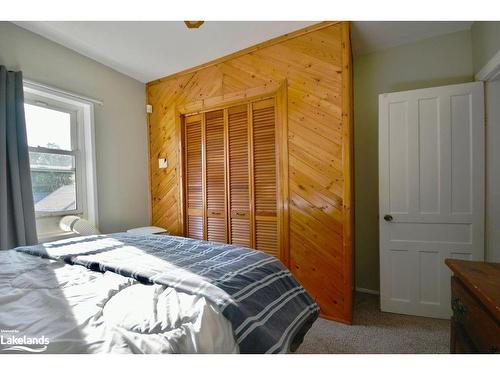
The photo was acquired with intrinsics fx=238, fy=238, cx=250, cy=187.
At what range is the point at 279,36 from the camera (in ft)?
7.45

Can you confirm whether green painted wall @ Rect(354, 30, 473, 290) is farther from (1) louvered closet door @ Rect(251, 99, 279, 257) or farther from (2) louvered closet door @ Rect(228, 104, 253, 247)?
(2) louvered closet door @ Rect(228, 104, 253, 247)

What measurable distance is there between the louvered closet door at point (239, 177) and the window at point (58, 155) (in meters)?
1.51

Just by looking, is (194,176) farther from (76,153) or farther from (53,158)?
(53,158)

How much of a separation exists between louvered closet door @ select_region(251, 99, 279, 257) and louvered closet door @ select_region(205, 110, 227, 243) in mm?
424

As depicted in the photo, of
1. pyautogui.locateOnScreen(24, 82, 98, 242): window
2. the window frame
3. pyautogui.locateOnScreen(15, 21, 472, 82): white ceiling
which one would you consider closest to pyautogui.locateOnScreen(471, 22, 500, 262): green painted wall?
pyautogui.locateOnScreen(15, 21, 472, 82): white ceiling

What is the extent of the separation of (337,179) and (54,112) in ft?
9.38

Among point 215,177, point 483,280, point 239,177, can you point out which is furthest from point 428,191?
point 215,177

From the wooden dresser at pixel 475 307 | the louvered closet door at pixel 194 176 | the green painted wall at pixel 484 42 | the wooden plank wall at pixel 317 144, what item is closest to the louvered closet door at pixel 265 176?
the wooden plank wall at pixel 317 144

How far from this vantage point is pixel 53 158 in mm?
2402

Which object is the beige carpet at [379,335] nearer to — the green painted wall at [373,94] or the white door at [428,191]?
the white door at [428,191]

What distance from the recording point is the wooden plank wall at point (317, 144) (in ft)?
6.56

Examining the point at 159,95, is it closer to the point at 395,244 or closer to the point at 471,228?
the point at 395,244

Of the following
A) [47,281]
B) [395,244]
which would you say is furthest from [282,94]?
[47,281]

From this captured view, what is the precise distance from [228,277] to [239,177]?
5.42ft
